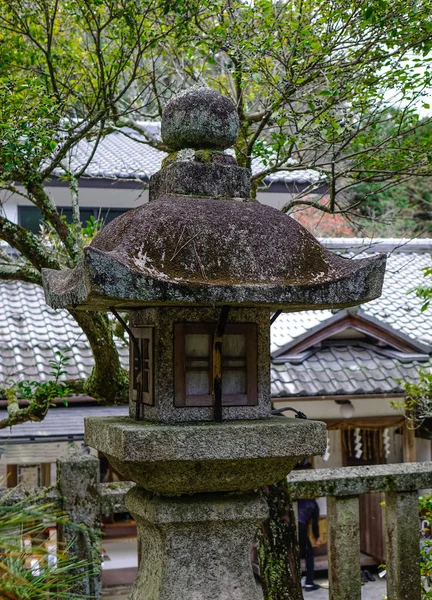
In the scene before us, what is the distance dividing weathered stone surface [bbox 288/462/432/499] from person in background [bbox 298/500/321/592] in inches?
231

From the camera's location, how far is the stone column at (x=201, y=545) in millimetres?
3328

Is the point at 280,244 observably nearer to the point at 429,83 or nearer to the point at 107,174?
the point at 429,83

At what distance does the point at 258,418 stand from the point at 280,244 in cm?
81

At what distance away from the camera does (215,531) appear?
341 centimetres

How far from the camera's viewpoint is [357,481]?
13.8ft

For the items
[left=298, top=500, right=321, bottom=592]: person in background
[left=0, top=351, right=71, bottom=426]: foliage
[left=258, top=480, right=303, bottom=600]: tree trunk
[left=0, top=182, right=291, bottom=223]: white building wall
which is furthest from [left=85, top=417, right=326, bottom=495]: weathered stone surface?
[left=0, top=182, right=291, bottom=223]: white building wall

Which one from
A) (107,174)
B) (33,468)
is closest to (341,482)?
(33,468)

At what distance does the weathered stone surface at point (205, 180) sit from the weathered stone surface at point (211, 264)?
99 millimetres

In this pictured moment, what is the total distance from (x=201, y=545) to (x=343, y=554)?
1.08 m

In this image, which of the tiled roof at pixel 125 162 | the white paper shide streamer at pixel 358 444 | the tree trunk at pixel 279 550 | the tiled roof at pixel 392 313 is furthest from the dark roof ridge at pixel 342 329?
the tree trunk at pixel 279 550

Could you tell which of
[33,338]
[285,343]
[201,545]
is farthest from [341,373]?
[201,545]

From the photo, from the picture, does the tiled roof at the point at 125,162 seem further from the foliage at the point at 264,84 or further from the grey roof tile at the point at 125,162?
the foliage at the point at 264,84

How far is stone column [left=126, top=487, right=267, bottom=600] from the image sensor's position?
3.33 metres

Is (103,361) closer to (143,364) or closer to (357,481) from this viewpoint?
(143,364)
